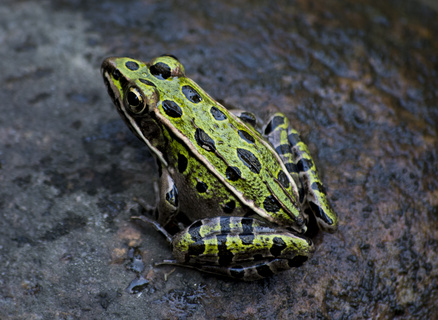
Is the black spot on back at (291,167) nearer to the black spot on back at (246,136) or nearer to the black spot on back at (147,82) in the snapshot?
the black spot on back at (246,136)

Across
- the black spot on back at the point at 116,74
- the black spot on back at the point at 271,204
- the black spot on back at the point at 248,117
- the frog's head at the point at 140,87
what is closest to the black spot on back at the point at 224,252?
the black spot on back at the point at 271,204

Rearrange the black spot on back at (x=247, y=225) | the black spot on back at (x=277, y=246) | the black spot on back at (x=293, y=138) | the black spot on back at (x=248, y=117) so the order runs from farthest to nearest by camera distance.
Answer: the black spot on back at (x=248, y=117) < the black spot on back at (x=293, y=138) < the black spot on back at (x=247, y=225) < the black spot on back at (x=277, y=246)

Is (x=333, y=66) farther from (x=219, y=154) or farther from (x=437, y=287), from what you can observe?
(x=437, y=287)

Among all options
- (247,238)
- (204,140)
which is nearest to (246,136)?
(204,140)

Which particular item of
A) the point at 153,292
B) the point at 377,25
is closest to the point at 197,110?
the point at 153,292

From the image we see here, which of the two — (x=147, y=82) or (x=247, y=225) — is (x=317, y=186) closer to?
(x=247, y=225)

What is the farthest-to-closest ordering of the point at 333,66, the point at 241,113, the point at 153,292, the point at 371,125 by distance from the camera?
the point at 333,66 → the point at 371,125 → the point at 241,113 → the point at 153,292
